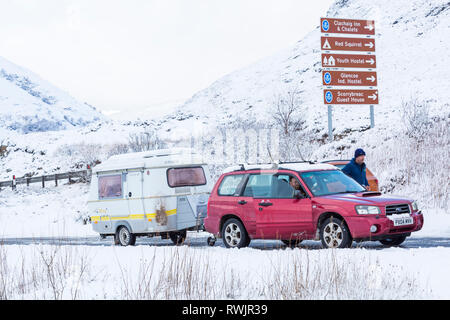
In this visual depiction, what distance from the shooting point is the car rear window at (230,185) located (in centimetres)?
1250

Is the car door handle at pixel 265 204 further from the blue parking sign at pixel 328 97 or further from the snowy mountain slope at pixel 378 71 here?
the snowy mountain slope at pixel 378 71

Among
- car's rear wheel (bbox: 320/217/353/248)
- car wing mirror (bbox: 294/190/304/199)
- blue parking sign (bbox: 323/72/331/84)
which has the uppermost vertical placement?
blue parking sign (bbox: 323/72/331/84)

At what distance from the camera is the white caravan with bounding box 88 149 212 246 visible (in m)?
14.8

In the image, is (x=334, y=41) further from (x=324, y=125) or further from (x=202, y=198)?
(x=324, y=125)

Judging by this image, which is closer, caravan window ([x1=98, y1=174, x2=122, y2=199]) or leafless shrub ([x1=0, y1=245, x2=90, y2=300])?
leafless shrub ([x1=0, y1=245, x2=90, y2=300])

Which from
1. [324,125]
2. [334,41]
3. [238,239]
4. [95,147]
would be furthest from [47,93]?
[238,239]

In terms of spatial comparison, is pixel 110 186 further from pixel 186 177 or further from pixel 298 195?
pixel 298 195

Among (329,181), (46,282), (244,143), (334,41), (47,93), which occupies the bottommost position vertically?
(46,282)

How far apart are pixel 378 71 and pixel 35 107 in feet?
277

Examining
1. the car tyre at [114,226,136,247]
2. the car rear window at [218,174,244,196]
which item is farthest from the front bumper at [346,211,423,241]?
the car tyre at [114,226,136,247]

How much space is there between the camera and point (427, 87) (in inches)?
2363

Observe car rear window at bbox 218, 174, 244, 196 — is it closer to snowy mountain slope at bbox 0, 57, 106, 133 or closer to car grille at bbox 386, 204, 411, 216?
car grille at bbox 386, 204, 411, 216

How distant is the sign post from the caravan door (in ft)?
46.5
